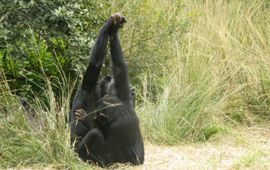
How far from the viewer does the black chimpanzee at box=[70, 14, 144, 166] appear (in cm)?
549

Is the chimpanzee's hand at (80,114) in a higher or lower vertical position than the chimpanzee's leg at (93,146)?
higher

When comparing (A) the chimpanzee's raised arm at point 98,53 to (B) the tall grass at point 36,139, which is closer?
(B) the tall grass at point 36,139

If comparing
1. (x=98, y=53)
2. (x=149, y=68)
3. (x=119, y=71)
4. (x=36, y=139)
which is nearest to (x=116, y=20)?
(x=98, y=53)

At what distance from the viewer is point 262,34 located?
952 centimetres

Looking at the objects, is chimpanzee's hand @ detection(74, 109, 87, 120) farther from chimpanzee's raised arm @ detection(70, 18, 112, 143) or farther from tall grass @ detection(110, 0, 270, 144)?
tall grass @ detection(110, 0, 270, 144)

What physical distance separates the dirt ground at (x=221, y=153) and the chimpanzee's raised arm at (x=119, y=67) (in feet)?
2.24

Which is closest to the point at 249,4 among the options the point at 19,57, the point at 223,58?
the point at 223,58

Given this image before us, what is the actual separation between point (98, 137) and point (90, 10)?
9.04ft

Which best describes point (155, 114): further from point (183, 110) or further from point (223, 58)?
point (223, 58)

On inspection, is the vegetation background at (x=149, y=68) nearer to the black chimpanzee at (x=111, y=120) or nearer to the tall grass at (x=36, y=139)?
the tall grass at (x=36, y=139)

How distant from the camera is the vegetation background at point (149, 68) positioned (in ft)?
18.9

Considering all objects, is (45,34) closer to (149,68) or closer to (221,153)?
(149,68)

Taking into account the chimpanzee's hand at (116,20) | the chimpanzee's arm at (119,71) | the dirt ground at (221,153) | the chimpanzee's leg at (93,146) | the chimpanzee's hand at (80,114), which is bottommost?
the dirt ground at (221,153)

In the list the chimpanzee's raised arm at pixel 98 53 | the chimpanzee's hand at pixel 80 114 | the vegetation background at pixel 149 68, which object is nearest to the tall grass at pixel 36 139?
the vegetation background at pixel 149 68
